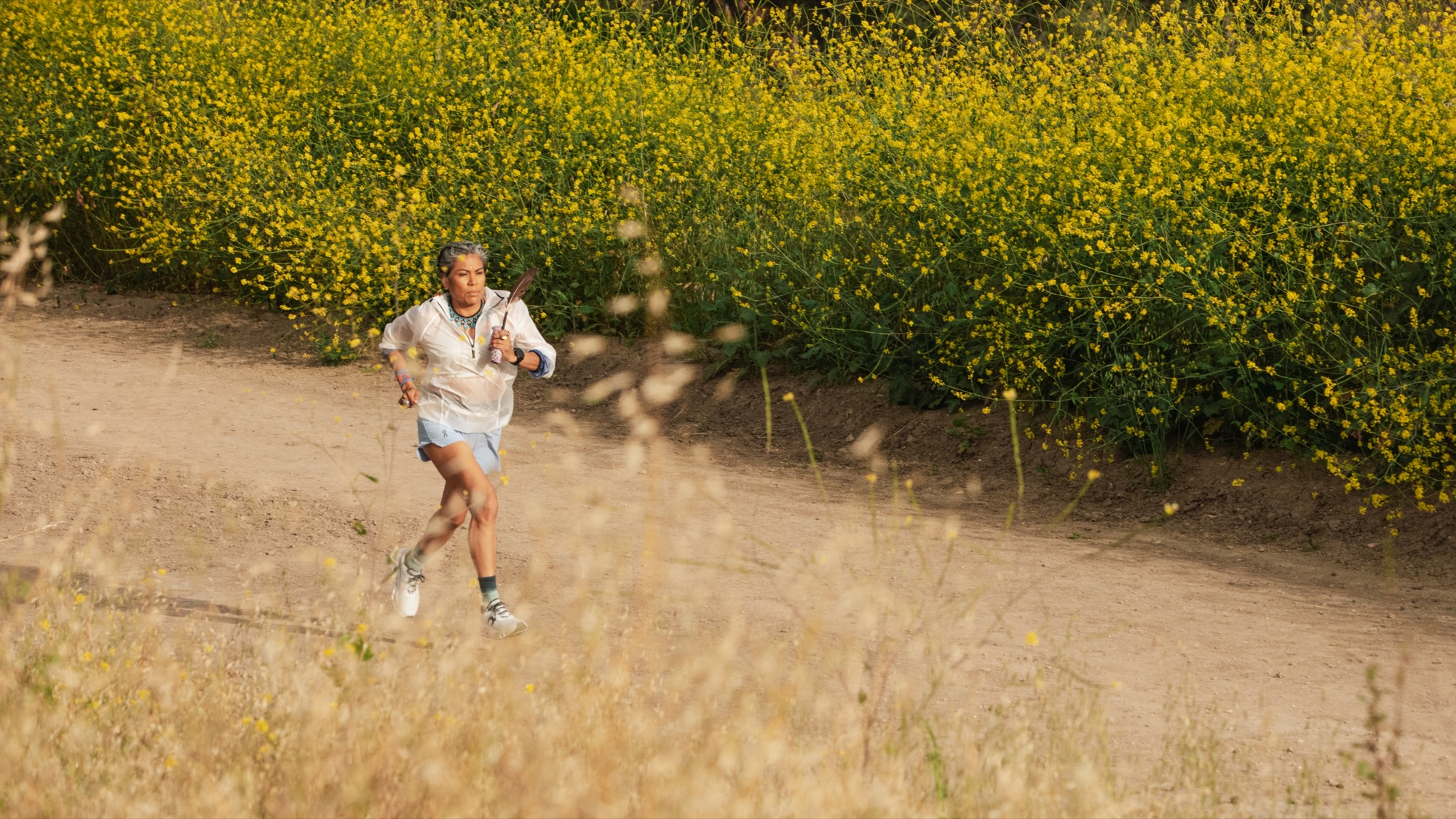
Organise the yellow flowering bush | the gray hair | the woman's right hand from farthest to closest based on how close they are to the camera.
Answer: the yellow flowering bush → the gray hair → the woman's right hand

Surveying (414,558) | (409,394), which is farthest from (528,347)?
(414,558)

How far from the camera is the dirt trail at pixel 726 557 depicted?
4.60 m

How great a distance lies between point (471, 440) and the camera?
15.1 feet

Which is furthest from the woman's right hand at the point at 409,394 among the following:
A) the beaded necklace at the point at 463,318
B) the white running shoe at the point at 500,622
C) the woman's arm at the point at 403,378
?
the white running shoe at the point at 500,622

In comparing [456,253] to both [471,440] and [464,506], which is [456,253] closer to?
[471,440]

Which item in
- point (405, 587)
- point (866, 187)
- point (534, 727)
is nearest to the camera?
point (534, 727)

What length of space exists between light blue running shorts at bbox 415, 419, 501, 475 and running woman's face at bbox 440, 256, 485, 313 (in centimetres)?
43

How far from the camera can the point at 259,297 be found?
40.4ft

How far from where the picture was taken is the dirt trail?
460 centimetres

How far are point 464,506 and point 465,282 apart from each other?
772 mm

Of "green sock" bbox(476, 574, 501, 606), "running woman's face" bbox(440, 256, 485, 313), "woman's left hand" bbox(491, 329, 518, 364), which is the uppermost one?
"running woman's face" bbox(440, 256, 485, 313)

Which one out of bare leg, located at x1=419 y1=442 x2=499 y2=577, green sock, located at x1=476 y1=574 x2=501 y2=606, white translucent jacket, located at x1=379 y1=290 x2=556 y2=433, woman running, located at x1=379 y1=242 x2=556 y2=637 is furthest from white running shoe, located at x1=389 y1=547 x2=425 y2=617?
white translucent jacket, located at x1=379 y1=290 x2=556 y2=433

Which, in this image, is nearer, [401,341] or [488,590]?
[488,590]

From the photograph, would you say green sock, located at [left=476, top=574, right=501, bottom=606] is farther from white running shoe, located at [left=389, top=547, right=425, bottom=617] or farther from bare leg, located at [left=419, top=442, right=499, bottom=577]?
white running shoe, located at [left=389, top=547, right=425, bottom=617]
